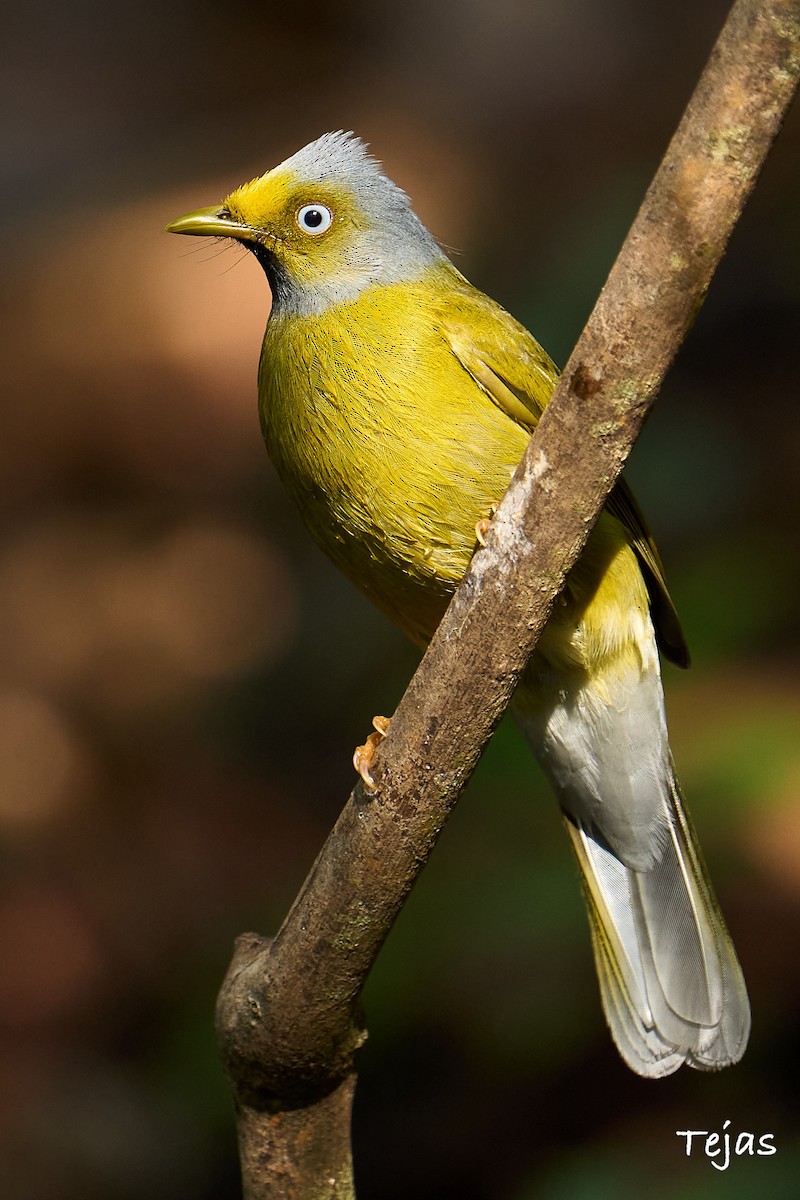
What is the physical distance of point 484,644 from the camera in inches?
76.1

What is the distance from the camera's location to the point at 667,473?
413 cm

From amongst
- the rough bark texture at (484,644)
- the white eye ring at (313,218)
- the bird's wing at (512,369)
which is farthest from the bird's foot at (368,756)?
the white eye ring at (313,218)

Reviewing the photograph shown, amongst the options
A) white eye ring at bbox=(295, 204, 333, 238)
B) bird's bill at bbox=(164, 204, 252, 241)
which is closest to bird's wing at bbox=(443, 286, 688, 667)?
white eye ring at bbox=(295, 204, 333, 238)

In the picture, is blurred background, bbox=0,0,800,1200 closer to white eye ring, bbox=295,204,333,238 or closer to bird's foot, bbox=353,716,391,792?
bird's foot, bbox=353,716,391,792

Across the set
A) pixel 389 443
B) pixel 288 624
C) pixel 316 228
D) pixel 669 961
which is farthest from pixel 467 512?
pixel 288 624

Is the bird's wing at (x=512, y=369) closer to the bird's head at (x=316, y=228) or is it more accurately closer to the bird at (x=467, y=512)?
the bird at (x=467, y=512)

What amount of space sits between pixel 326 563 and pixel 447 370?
10.5ft

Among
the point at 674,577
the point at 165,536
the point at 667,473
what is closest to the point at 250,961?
the point at 674,577

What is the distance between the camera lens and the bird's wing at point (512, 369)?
241 centimetres

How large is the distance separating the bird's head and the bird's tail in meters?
1.22

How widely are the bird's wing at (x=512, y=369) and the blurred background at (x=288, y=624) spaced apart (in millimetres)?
1069

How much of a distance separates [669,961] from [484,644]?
1166 millimetres

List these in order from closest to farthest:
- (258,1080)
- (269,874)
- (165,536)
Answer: (258,1080), (269,874), (165,536)

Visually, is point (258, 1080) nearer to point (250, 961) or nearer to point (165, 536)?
point (250, 961)
